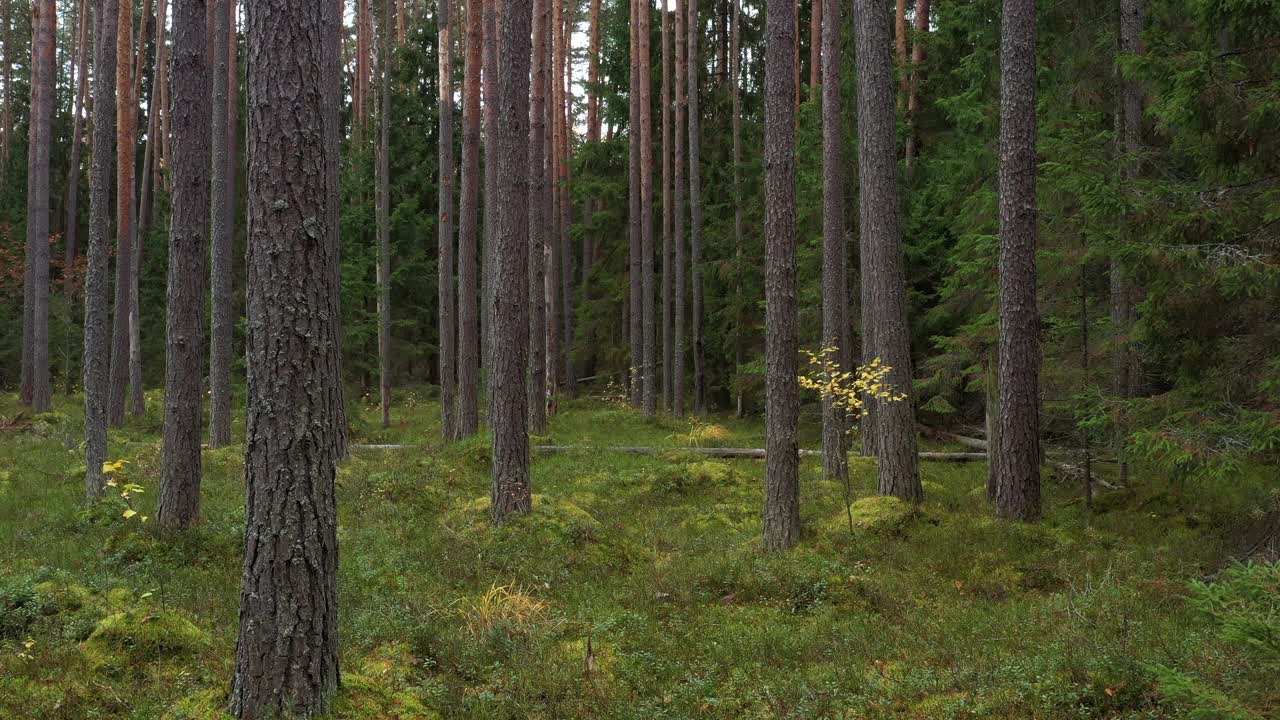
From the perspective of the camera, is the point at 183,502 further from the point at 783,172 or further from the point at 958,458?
the point at 958,458

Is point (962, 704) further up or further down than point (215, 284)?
further down

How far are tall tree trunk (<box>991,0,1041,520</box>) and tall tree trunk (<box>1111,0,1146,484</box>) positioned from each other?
1706 millimetres

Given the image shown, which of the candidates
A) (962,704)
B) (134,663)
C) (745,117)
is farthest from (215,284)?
(745,117)

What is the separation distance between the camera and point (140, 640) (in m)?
5.96

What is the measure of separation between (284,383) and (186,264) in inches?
227

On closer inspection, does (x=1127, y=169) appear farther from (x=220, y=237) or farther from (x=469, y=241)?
(x=220, y=237)

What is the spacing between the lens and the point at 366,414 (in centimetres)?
2795

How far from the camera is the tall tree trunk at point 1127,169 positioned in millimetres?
11391

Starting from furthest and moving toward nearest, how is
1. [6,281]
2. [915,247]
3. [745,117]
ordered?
[6,281], [745,117], [915,247]

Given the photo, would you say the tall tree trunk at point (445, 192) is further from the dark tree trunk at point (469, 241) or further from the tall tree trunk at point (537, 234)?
the tall tree trunk at point (537, 234)

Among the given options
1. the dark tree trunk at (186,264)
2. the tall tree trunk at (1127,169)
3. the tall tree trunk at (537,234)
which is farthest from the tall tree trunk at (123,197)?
the tall tree trunk at (1127,169)

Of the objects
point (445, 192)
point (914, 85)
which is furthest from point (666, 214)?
point (914, 85)

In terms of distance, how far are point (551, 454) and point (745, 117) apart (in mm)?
14358

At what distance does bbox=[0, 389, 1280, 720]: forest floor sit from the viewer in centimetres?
534
